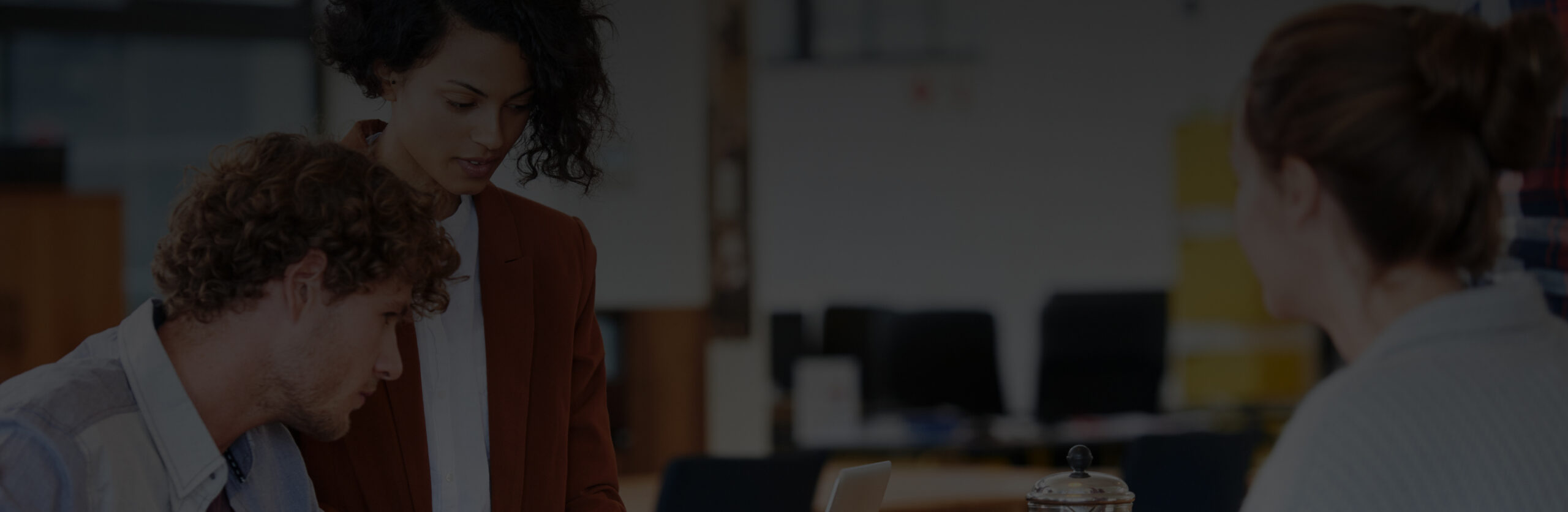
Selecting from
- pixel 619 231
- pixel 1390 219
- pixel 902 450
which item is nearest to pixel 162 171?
pixel 619 231

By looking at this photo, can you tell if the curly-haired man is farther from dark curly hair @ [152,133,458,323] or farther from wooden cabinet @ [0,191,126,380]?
wooden cabinet @ [0,191,126,380]

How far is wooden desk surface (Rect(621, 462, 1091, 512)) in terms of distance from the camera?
368 centimetres

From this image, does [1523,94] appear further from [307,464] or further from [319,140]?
[307,464]

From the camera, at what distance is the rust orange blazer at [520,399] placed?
1.62 m

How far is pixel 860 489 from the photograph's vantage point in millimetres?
1629

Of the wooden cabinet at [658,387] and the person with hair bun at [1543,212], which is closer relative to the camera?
the person with hair bun at [1543,212]

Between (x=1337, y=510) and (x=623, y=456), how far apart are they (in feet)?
13.3

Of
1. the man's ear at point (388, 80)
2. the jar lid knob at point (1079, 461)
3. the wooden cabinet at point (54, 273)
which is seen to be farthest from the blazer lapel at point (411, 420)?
the wooden cabinet at point (54, 273)

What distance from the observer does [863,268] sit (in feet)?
26.5

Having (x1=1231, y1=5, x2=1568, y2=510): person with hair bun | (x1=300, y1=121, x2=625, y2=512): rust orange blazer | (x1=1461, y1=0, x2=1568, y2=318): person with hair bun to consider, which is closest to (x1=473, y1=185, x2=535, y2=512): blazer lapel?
(x1=300, y1=121, x2=625, y2=512): rust orange blazer

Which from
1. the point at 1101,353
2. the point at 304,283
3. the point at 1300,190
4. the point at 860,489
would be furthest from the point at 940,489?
the point at 1300,190

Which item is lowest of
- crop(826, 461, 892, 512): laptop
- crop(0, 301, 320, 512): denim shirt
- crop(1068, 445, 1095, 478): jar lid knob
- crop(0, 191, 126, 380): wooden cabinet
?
crop(0, 191, 126, 380): wooden cabinet

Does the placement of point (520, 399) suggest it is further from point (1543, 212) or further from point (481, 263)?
point (1543, 212)

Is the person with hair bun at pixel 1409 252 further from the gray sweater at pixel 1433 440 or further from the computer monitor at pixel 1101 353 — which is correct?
the computer monitor at pixel 1101 353
